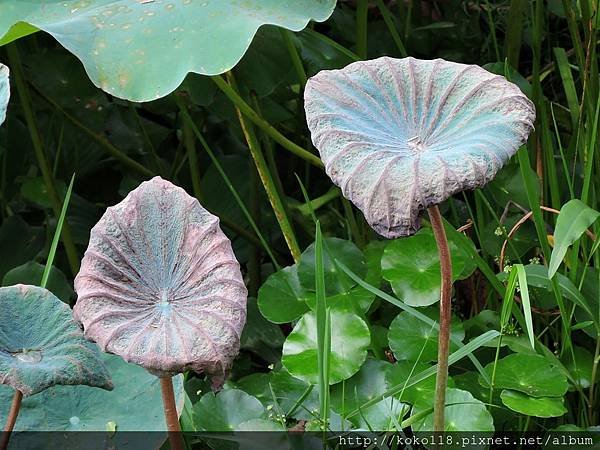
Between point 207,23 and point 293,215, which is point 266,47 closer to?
point 293,215

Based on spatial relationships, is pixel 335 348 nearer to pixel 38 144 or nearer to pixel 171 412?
pixel 171 412

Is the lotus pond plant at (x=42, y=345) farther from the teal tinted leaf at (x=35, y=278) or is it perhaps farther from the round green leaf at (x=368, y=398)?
the teal tinted leaf at (x=35, y=278)

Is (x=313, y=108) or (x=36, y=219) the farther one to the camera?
(x=36, y=219)

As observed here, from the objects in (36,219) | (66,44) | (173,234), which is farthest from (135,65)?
(36,219)

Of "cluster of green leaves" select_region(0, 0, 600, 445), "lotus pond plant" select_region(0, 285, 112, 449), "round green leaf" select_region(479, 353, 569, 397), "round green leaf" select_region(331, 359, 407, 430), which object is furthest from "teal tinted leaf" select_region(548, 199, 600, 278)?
"lotus pond plant" select_region(0, 285, 112, 449)

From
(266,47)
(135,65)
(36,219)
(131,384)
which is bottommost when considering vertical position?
(36,219)

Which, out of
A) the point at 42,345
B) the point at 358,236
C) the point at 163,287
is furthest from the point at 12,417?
the point at 358,236

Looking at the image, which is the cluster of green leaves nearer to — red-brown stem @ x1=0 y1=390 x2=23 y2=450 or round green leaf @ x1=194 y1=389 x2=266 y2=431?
round green leaf @ x1=194 y1=389 x2=266 y2=431
